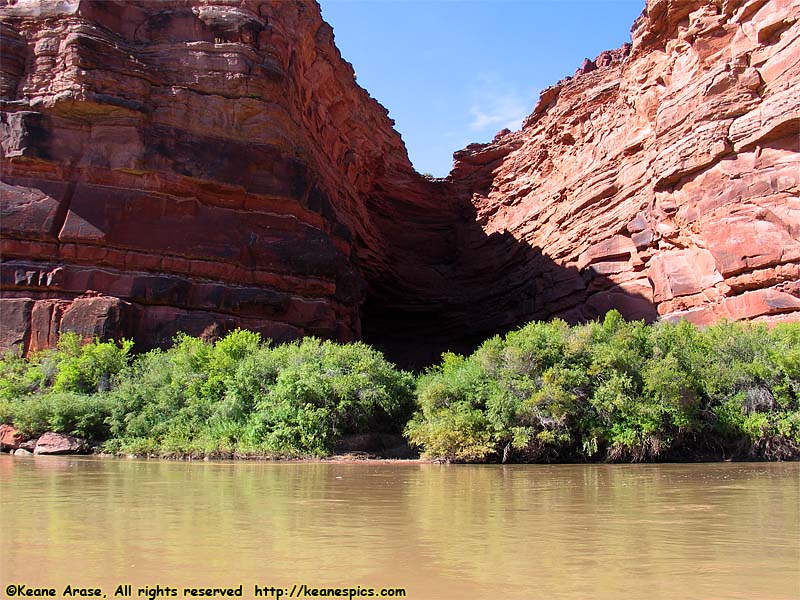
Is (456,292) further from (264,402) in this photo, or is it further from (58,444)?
(58,444)

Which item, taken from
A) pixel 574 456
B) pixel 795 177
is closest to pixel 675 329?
pixel 574 456

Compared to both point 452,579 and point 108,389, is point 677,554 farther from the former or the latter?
point 108,389

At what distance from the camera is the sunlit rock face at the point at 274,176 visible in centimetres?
2342

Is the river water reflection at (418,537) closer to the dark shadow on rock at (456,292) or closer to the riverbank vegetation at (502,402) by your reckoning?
the riverbank vegetation at (502,402)

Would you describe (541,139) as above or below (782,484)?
above

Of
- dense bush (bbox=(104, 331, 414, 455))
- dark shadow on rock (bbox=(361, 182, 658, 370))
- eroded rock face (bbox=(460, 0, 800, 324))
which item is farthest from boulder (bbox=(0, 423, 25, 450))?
dark shadow on rock (bbox=(361, 182, 658, 370))

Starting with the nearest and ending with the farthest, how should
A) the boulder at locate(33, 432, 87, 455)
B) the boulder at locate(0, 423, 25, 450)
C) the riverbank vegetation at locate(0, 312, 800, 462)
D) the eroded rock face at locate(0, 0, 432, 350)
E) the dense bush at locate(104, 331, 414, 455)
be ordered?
the riverbank vegetation at locate(0, 312, 800, 462), the dense bush at locate(104, 331, 414, 455), the boulder at locate(33, 432, 87, 455), the boulder at locate(0, 423, 25, 450), the eroded rock face at locate(0, 0, 432, 350)

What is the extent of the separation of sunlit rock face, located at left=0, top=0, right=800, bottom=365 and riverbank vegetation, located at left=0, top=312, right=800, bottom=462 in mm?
A: 5732

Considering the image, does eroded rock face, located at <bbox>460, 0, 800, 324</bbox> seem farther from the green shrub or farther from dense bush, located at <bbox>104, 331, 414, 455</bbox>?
the green shrub

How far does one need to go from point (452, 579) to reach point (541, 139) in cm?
3866

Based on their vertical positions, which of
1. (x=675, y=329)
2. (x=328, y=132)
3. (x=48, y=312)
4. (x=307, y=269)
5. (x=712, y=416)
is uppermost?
(x=328, y=132)

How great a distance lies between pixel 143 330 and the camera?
980 inches

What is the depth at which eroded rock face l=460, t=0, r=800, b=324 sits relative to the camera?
22094 millimetres

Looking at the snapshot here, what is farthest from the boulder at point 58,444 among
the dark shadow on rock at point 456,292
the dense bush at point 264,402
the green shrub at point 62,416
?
the dark shadow on rock at point 456,292
